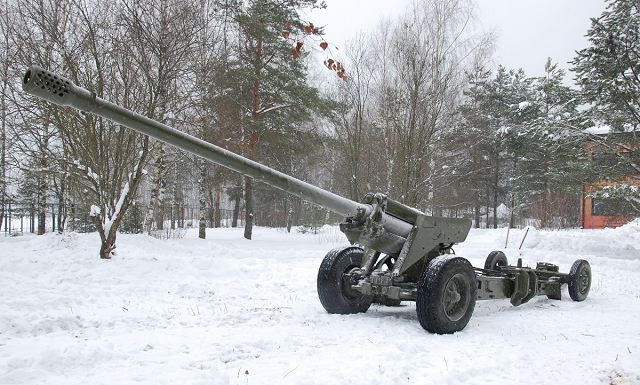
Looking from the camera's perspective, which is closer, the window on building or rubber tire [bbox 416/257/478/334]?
rubber tire [bbox 416/257/478/334]

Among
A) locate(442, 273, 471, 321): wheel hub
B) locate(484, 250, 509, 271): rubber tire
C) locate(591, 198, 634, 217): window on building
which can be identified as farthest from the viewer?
locate(591, 198, 634, 217): window on building

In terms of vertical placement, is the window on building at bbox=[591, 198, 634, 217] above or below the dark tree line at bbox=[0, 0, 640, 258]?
below

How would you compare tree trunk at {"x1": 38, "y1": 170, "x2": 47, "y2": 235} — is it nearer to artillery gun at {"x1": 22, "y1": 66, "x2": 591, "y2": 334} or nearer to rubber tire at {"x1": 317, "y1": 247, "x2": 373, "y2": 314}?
rubber tire at {"x1": 317, "y1": 247, "x2": 373, "y2": 314}

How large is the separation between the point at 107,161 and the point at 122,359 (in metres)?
7.10

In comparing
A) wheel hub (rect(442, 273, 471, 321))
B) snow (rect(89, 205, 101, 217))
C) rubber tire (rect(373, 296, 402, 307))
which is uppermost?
snow (rect(89, 205, 101, 217))

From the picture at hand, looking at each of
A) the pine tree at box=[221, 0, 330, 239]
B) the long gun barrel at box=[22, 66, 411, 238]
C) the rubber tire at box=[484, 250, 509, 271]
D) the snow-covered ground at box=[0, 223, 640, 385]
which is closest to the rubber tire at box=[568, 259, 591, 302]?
the snow-covered ground at box=[0, 223, 640, 385]

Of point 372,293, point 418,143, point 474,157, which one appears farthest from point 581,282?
point 474,157

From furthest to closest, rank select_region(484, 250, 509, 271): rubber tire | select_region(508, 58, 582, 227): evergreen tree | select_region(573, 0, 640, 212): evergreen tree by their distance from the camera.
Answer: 1. select_region(508, 58, 582, 227): evergreen tree
2. select_region(573, 0, 640, 212): evergreen tree
3. select_region(484, 250, 509, 271): rubber tire

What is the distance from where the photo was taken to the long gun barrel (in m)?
3.39

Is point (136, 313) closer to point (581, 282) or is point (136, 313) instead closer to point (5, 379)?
point (5, 379)

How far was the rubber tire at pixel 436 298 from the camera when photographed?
192 inches

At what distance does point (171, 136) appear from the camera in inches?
164

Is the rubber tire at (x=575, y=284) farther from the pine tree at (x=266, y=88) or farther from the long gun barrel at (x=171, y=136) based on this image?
the pine tree at (x=266, y=88)

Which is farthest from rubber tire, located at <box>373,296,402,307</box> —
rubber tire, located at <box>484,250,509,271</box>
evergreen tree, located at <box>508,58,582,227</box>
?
evergreen tree, located at <box>508,58,582,227</box>
